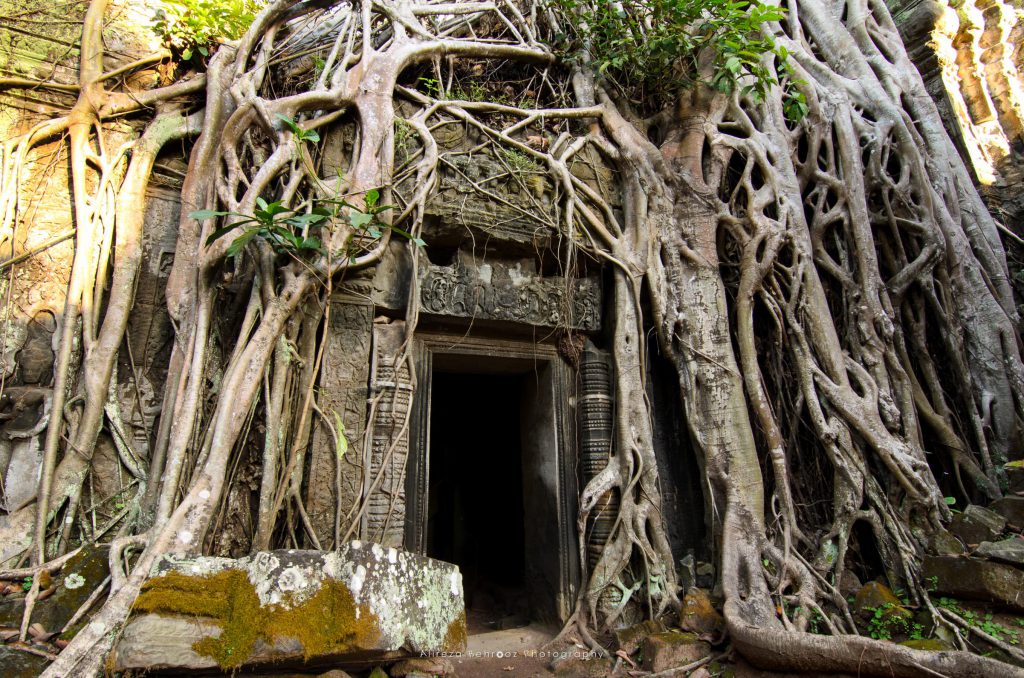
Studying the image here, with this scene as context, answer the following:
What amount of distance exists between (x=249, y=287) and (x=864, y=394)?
3520 millimetres

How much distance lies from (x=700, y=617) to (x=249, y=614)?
2.13 m

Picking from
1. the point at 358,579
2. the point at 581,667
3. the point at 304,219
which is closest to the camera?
the point at 358,579

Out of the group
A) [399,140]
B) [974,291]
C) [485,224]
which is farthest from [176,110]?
[974,291]

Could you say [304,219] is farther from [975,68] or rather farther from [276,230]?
[975,68]

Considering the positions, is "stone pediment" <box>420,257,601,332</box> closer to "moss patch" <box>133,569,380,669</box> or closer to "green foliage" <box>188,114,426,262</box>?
"green foliage" <box>188,114,426,262</box>

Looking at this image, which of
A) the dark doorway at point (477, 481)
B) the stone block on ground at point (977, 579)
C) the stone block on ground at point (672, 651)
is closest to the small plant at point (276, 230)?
the stone block on ground at point (672, 651)

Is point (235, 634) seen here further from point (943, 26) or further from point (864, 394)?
point (943, 26)

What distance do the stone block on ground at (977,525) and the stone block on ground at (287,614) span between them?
2630 millimetres

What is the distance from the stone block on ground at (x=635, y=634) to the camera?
9.07 feet

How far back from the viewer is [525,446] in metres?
3.92

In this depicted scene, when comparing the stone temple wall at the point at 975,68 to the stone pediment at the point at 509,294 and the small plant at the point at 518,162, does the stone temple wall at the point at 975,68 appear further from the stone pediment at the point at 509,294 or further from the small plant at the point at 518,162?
the small plant at the point at 518,162

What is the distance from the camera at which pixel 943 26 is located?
5207mm

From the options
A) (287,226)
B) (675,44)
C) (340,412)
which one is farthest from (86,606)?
(675,44)

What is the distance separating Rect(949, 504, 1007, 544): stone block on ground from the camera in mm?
2793
